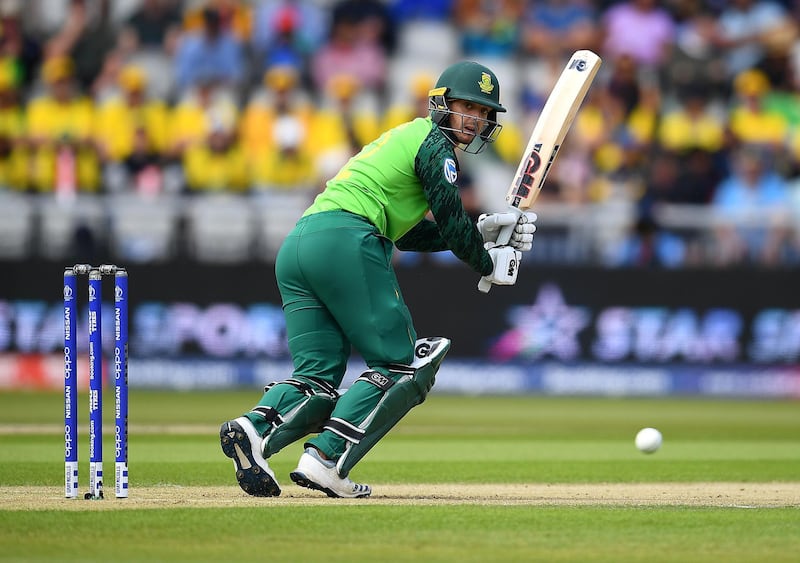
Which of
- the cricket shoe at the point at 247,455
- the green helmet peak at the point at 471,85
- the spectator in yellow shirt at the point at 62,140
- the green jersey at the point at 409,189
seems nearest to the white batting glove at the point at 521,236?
the green jersey at the point at 409,189

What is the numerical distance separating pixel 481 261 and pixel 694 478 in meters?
2.22

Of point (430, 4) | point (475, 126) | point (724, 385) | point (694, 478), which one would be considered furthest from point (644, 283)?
point (475, 126)

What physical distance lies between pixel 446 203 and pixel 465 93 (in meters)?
0.53

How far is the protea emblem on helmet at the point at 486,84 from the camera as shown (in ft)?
19.1

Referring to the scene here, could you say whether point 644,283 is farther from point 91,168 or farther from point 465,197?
point 91,168

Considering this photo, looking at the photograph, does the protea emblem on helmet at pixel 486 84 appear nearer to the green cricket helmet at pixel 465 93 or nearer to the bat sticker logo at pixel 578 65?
the green cricket helmet at pixel 465 93

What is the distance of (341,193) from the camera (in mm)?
5719

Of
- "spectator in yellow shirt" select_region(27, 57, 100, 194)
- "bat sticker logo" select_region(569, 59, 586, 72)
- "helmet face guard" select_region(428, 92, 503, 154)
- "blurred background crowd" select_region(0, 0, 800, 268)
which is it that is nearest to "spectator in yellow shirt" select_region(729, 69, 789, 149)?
"blurred background crowd" select_region(0, 0, 800, 268)

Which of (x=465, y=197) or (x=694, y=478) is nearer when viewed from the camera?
(x=694, y=478)

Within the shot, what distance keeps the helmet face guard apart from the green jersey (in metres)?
0.14

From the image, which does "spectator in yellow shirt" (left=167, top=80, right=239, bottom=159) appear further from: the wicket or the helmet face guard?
the wicket

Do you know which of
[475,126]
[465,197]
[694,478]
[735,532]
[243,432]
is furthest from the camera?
[465,197]

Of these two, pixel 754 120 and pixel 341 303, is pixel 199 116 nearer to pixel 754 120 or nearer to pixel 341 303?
pixel 754 120

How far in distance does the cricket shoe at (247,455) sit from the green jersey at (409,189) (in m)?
0.92
